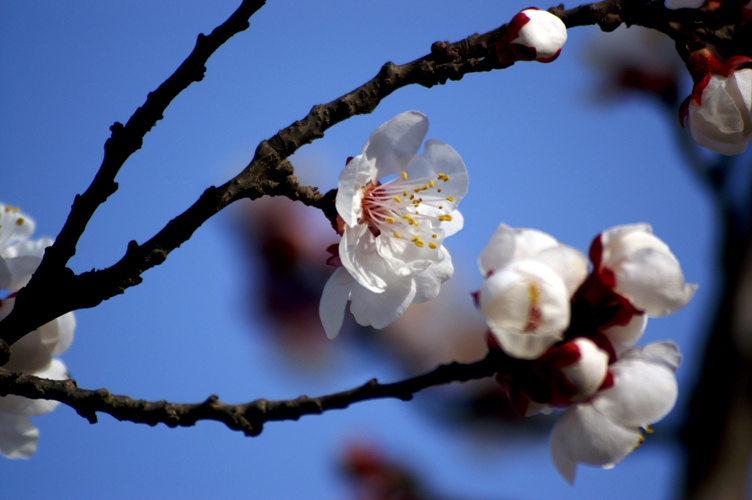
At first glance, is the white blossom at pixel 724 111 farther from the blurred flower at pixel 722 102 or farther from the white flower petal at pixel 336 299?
the white flower petal at pixel 336 299

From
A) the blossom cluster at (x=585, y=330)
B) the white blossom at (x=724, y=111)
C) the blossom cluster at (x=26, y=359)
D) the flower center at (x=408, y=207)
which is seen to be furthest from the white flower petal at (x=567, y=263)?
the blossom cluster at (x=26, y=359)

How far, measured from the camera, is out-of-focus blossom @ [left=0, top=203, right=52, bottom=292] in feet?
2.67

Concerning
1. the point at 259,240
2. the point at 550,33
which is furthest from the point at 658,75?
the point at 550,33

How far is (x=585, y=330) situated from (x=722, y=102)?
443 mm

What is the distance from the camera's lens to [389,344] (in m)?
2.90

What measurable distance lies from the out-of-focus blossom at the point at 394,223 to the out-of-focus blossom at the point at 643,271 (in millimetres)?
223

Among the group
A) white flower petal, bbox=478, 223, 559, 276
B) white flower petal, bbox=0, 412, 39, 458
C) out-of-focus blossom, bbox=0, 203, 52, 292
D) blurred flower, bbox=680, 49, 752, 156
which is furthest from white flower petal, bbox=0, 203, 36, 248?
blurred flower, bbox=680, 49, 752, 156

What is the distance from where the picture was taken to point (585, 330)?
56 centimetres

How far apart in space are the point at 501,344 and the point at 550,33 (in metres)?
0.40

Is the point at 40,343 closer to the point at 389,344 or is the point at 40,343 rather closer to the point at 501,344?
the point at 501,344

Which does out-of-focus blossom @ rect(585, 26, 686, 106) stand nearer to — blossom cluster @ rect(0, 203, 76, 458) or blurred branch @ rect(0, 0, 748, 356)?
blurred branch @ rect(0, 0, 748, 356)

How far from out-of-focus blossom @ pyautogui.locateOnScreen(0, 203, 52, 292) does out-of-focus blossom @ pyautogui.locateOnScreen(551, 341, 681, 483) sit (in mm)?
722

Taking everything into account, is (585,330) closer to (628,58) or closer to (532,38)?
(532,38)

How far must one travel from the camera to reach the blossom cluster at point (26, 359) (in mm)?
804
